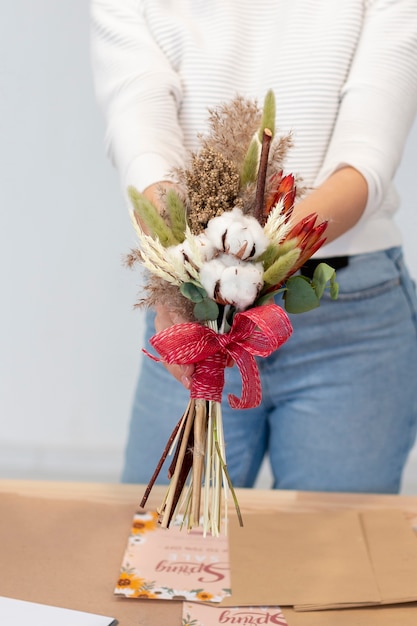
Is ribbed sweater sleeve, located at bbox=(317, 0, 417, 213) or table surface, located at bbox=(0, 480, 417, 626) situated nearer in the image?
table surface, located at bbox=(0, 480, 417, 626)

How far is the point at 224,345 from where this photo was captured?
26.3 inches

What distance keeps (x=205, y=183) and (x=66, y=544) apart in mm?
423

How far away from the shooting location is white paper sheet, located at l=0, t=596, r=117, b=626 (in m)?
0.66

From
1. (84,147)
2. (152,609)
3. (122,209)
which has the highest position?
(84,147)

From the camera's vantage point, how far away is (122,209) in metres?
1.83

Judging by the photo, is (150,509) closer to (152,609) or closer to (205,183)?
(152,609)

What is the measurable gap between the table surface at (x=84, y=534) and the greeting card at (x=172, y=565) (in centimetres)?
1

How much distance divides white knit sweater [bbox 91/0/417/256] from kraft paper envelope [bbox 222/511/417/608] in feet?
1.21

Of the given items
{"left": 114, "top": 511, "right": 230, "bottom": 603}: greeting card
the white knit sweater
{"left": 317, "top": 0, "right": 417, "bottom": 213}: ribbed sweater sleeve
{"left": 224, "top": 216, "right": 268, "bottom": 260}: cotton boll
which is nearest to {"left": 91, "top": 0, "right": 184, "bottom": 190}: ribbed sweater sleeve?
the white knit sweater

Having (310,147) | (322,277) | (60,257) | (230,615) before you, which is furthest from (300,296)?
(60,257)

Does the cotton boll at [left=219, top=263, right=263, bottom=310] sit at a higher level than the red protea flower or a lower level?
lower

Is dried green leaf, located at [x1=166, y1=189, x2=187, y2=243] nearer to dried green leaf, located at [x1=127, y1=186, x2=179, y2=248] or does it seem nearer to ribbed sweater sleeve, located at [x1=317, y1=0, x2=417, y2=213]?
dried green leaf, located at [x1=127, y1=186, x2=179, y2=248]

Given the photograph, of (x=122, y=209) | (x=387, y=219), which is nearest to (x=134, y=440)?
(x=387, y=219)

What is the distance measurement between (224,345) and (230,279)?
8cm
